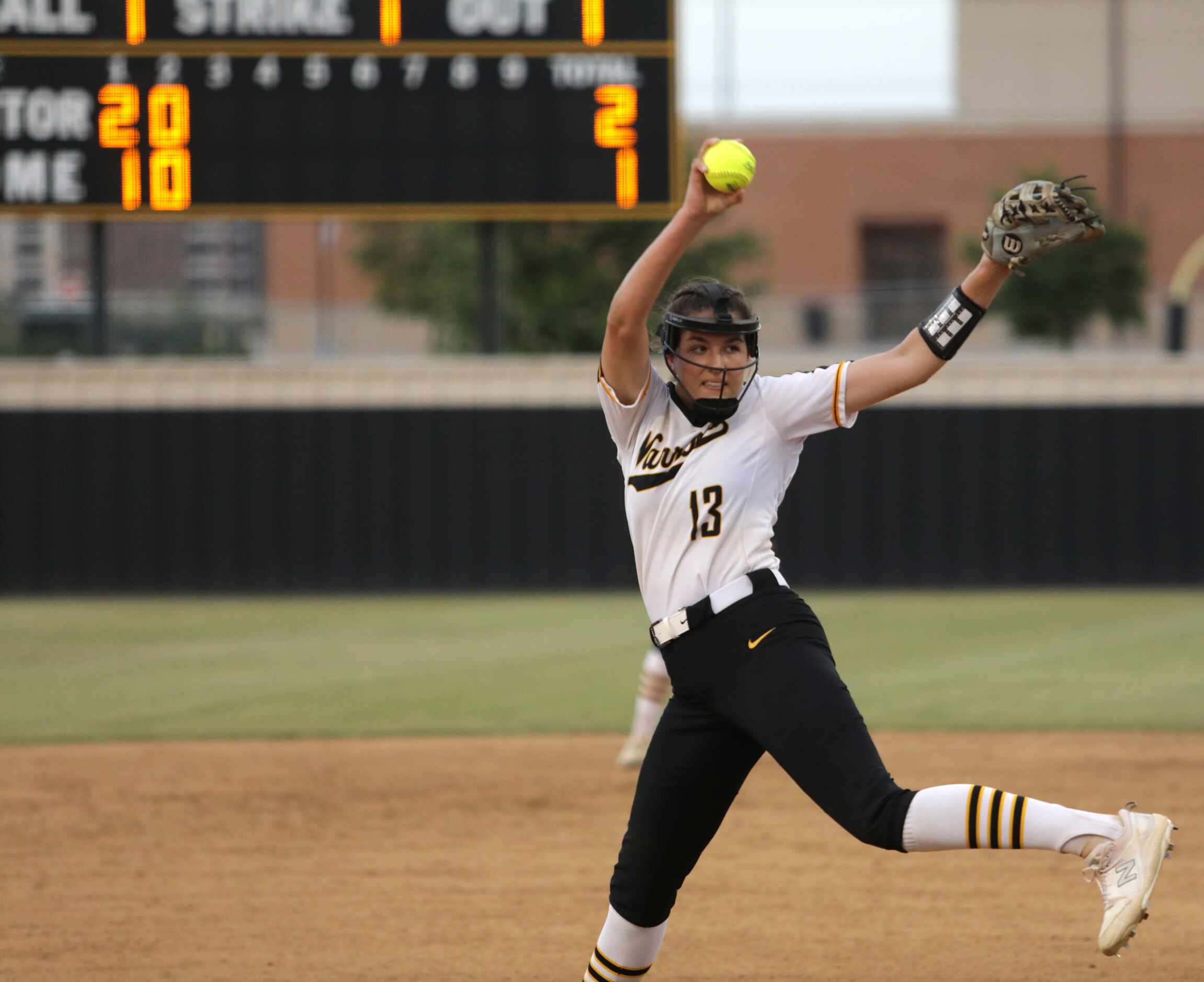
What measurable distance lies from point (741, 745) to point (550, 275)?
879 inches

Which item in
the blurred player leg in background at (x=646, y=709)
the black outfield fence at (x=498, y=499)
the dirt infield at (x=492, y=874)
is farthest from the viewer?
the black outfield fence at (x=498, y=499)

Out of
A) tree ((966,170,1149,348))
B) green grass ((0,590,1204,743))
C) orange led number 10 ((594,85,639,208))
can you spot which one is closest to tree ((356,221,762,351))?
tree ((966,170,1149,348))

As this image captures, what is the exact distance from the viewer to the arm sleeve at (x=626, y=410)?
380 centimetres

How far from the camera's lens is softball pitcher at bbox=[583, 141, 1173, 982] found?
3484mm

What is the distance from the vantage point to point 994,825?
3.46 m

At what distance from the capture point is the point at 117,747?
8.86 meters

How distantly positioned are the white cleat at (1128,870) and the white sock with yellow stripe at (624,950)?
105 centimetres

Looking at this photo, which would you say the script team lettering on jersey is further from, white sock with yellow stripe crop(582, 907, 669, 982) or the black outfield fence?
the black outfield fence

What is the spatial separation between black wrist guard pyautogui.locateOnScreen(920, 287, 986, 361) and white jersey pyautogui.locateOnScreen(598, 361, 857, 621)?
0.73ft

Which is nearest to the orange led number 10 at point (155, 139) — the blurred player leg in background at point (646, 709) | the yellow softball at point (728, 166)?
the blurred player leg in background at point (646, 709)

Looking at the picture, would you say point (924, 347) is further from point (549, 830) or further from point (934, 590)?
point (934, 590)

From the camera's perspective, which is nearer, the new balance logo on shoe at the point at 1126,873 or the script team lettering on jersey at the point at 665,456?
the new balance logo on shoe at the point at 1126,873

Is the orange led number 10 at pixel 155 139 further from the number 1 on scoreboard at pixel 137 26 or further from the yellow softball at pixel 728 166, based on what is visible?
the yellow softball at pixel 728 166

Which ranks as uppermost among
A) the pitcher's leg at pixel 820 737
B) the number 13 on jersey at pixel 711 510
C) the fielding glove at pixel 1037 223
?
the fielding glove at pixel 1037 223
